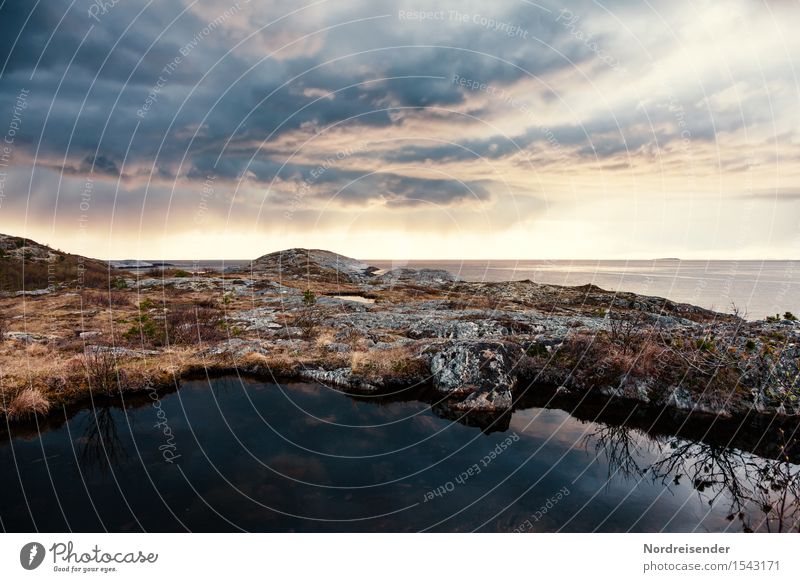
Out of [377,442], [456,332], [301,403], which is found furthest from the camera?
[456,332]

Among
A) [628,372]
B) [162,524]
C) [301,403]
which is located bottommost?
[162,524]

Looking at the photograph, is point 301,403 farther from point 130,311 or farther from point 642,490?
point 130,311

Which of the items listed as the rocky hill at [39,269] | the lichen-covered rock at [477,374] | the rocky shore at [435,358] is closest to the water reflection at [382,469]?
the lichen-covered rock at [477,374]

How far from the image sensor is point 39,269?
6056cm

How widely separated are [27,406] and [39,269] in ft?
206

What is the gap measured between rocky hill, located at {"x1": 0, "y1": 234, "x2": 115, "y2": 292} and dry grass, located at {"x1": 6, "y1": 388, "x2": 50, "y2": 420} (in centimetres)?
5029

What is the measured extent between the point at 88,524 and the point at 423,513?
9.18 metres

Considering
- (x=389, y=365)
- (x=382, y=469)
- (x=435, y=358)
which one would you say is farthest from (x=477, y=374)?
(x=382, y=469)

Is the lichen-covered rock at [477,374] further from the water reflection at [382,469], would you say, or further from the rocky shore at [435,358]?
the water reflection at [382,469]

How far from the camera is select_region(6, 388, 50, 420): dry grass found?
15.6 metres

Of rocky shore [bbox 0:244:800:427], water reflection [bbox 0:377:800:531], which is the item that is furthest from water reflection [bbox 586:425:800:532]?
rocky shore [bbox 0:244:800:427]

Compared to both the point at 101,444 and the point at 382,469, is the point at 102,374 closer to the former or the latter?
the point at 101,444
